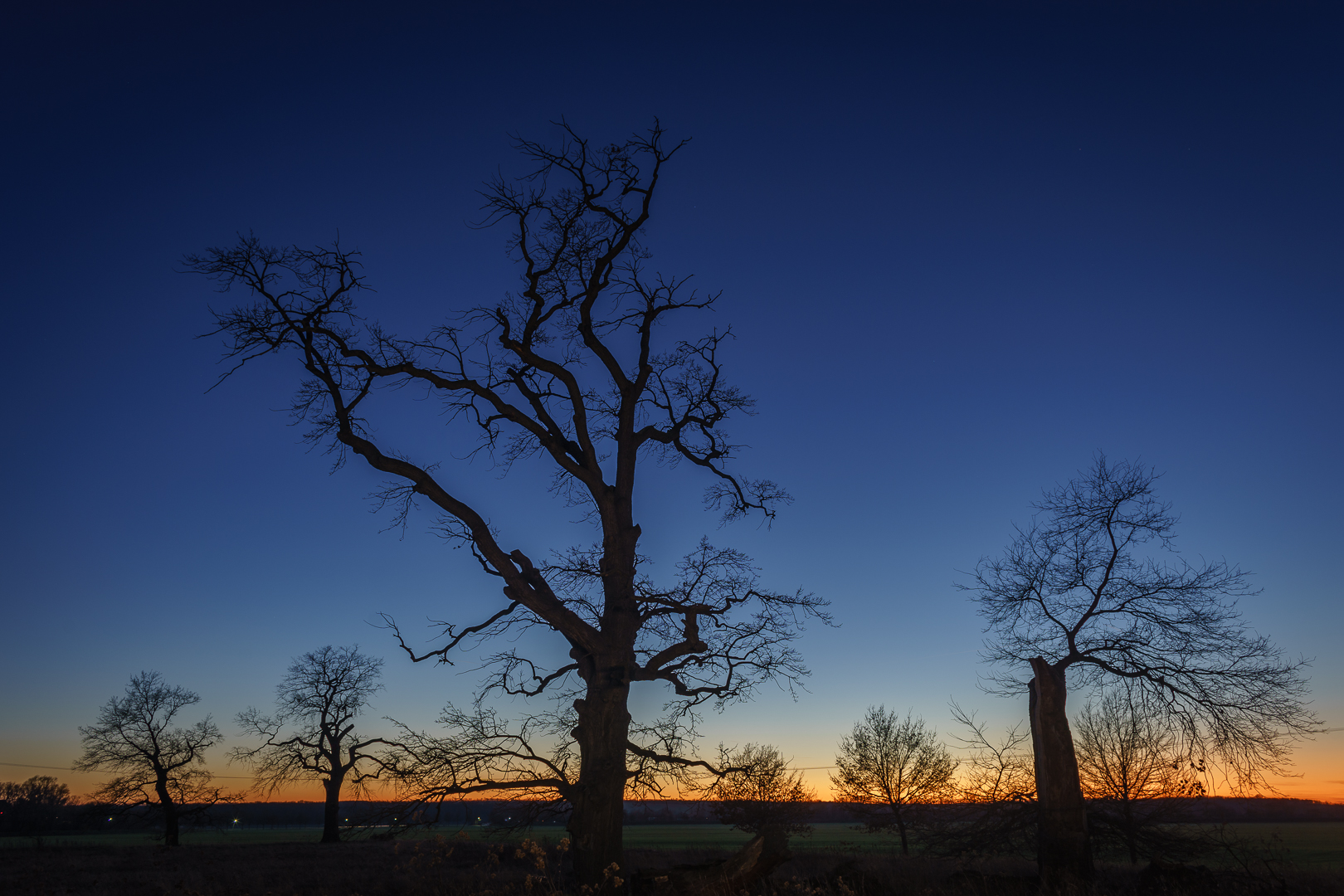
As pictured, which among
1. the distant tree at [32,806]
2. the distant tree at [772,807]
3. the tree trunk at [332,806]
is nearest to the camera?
the distant tree at [772,807]

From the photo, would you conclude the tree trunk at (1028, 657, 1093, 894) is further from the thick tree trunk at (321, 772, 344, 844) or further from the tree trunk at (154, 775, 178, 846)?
the tree trunk at (154, 775, 178, 846)

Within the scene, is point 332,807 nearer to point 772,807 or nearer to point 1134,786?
point 772,807

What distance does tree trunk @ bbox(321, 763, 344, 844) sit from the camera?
33.6 m

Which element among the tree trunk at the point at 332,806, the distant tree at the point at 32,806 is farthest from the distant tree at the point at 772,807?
the distant tree at the point at 32,806

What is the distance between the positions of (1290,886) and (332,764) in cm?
3580

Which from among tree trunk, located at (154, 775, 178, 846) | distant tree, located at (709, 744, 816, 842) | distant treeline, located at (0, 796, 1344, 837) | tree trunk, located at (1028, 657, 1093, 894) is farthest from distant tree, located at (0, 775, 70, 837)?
tree trunk, located at (1028, 657, 1093, 894)

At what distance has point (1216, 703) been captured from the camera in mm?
11305

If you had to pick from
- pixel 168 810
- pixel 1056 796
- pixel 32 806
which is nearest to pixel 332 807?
pixel 168 810

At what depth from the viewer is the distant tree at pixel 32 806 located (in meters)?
64.9

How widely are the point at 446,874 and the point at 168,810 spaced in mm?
28747

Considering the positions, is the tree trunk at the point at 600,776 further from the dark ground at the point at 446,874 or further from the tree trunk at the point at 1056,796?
the tree trunk at the point at 1056,796

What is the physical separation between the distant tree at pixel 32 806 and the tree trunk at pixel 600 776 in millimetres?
68097

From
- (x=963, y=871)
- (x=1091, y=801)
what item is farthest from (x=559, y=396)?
(x=1091, y=801)

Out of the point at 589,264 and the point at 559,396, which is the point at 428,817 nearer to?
the point at 559,396
